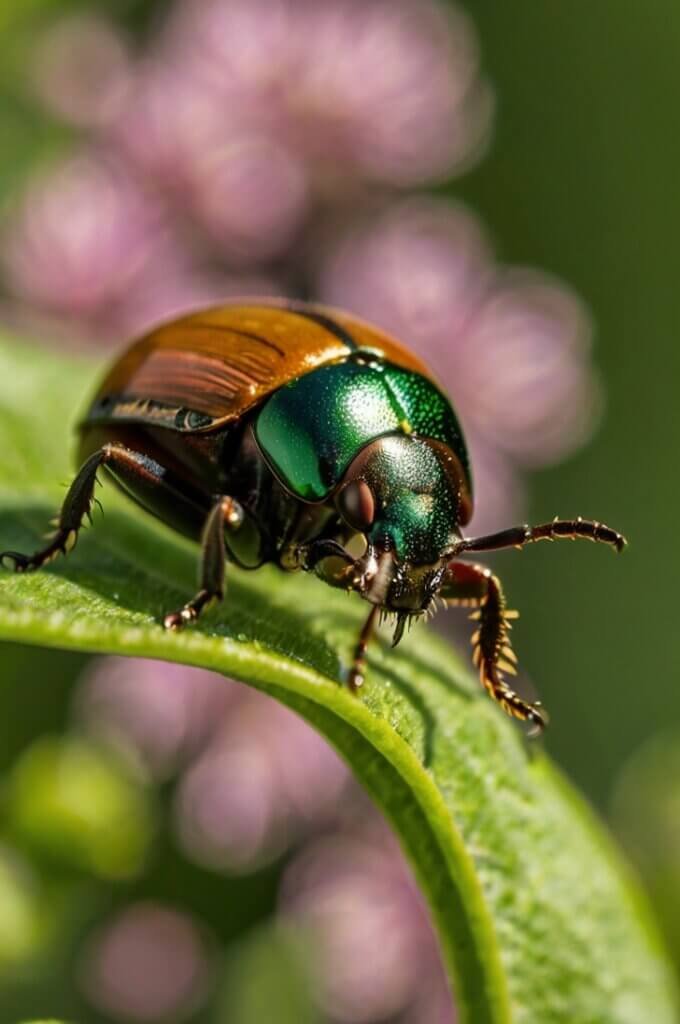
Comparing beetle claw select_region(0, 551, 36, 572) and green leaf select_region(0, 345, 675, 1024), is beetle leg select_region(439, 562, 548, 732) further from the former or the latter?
beetle claw select_region(0, 551, 36, 572)

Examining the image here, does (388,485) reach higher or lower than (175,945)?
higher

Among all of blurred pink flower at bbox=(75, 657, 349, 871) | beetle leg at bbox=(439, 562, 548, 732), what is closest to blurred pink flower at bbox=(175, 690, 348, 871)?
blurred pink flower at bbox=(75, 657, 349, 871)

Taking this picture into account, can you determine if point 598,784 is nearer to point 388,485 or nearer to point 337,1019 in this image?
point 337,1019

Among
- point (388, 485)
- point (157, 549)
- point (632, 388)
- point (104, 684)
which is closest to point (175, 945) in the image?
point (104, 684)

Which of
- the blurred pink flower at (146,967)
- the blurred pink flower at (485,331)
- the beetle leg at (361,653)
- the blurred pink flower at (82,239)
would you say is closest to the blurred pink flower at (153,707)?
the blurred pink flower at (146,967)

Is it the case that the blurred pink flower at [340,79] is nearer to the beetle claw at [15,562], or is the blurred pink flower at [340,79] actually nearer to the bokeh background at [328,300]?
the bokeh background at [328,300]

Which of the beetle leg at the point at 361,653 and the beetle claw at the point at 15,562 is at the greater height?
the beetle leg at the point at 361,653
